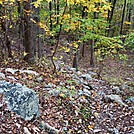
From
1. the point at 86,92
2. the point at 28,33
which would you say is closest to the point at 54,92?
the point at 86,92

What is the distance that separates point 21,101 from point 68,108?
1.51 m

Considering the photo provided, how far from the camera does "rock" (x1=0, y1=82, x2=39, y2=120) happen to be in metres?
4.69

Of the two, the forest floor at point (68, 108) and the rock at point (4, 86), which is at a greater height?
the rock at point (4, 86)

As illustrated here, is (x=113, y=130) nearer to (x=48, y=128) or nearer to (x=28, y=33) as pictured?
(x=48, y=128)

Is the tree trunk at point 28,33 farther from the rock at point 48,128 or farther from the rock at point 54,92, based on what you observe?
the rock at point 48,128

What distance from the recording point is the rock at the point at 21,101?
185 inches

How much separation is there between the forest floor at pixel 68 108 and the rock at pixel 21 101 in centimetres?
11

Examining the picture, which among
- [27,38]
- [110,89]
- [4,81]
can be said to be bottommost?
[110,89]

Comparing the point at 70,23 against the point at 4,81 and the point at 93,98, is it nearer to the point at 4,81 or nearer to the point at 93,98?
the point at 93,98

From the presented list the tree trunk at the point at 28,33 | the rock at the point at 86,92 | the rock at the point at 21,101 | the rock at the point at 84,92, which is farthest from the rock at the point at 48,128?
the tree trunk at the point at 28,33

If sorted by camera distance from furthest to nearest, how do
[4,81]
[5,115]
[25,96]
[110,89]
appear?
[110,89] < [4,81] < [25,96] < [5,115]

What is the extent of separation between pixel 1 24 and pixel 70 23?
2317 mm

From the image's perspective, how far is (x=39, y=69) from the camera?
758cm

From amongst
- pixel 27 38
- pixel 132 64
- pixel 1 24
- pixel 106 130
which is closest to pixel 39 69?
pixel 27 38
